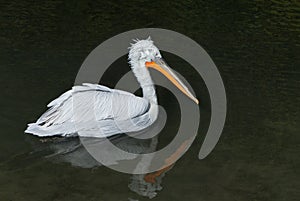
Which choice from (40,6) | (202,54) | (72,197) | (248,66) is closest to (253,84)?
(248,66)

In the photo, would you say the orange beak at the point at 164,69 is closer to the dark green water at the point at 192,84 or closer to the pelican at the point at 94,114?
the pelican at the point at 94,114

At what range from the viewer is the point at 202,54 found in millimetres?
7426

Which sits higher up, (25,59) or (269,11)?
(269,11)

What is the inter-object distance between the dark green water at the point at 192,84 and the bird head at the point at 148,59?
17.0 inches

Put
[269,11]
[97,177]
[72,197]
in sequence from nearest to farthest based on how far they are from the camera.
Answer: [72,197]
[97,177]
[269,11]

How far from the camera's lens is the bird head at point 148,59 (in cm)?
561

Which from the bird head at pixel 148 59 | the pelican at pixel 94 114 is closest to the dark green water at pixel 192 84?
the pelican at pixel 94 114

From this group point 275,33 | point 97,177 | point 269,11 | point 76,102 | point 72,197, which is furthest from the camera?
point 269,11

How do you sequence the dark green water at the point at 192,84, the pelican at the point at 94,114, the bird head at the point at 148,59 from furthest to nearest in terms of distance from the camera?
the bird head at the point at 148,59 → the pelican at the point at 94,114 → the dark green water at the point at 192,84

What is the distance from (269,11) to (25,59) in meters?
4.57

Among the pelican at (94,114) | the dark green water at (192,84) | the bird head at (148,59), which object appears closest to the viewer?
the dark green water at (192,84)

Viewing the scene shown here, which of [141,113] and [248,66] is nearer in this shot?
[141,113]

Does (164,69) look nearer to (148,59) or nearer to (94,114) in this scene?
(148,59)

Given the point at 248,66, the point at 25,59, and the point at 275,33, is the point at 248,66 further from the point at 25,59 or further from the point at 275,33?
the point at 25,59
